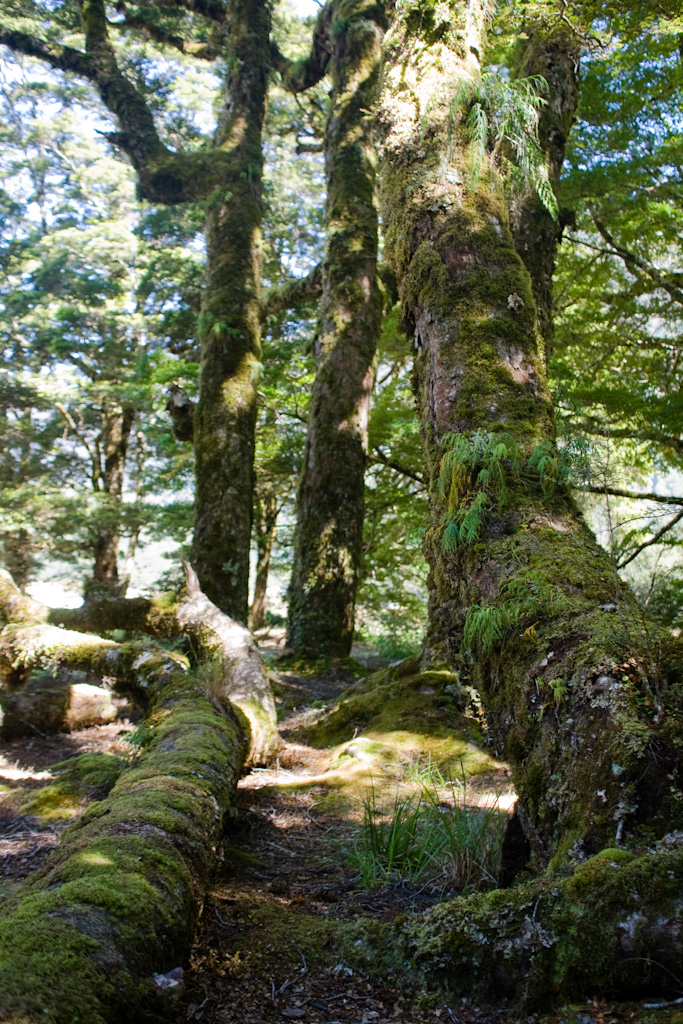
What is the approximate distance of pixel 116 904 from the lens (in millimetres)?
1790

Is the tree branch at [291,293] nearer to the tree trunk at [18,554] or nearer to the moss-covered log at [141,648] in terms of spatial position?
the moss-covered log at [141,648]

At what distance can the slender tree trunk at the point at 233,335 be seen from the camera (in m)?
8.22

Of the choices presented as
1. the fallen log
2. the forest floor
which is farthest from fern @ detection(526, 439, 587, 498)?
the fallen log

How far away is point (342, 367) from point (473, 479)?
22.3ft

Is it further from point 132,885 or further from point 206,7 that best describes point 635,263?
point 132,885

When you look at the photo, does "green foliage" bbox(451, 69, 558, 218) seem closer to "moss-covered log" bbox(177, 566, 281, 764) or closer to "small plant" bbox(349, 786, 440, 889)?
"small plant" bbox(349, 786, 440, 889)

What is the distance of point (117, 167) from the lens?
2164cm

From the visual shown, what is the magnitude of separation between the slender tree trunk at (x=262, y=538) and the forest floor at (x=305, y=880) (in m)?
7.95

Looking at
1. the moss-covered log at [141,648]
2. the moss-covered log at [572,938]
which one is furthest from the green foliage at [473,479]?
the moss-covered log at [141,648]

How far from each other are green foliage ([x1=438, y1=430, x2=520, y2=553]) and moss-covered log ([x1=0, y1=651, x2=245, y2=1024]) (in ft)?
5.11

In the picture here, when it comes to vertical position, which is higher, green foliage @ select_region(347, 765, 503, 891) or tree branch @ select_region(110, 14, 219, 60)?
tree branch @ select_region(110, 14, 219, 60)

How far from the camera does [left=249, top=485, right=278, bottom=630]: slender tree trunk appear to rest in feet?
45.4

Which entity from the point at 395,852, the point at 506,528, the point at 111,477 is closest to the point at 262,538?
the point at 111,477

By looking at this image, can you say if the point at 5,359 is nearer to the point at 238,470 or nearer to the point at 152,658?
the point at 238,470
